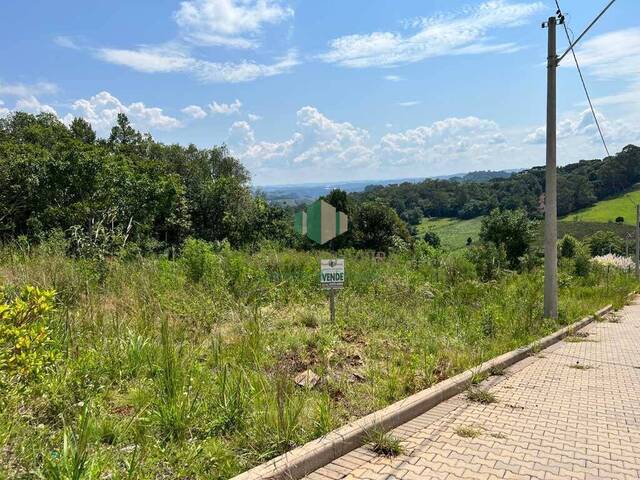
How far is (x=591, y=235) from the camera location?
76562 mm

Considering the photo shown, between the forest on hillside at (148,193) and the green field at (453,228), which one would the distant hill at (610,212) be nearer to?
the forest on hillside at (148,193)

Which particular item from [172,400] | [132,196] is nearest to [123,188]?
[132,196]

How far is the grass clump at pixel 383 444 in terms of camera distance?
4113mm

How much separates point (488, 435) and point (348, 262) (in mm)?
9409

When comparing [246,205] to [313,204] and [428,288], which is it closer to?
[428,288]

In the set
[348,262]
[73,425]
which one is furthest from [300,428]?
[348,262]

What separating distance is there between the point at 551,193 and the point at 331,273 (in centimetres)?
674

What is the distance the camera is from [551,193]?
11.6m

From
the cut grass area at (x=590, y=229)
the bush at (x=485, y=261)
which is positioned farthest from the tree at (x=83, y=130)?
the cut grass area at (x=590, y=229)

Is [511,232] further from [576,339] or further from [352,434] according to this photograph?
A: [352,434]

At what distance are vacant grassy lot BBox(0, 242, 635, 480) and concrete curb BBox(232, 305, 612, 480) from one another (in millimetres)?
139

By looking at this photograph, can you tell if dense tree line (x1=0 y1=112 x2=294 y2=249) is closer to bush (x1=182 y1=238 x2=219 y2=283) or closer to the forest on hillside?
the forest on hillside

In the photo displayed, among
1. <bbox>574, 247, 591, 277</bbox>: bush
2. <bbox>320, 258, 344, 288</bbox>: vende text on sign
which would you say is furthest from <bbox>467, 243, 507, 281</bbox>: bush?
<bbox>320, 258, 344, 288</bbox>: vende text on sign

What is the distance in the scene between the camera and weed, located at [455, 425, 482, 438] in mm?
4586
